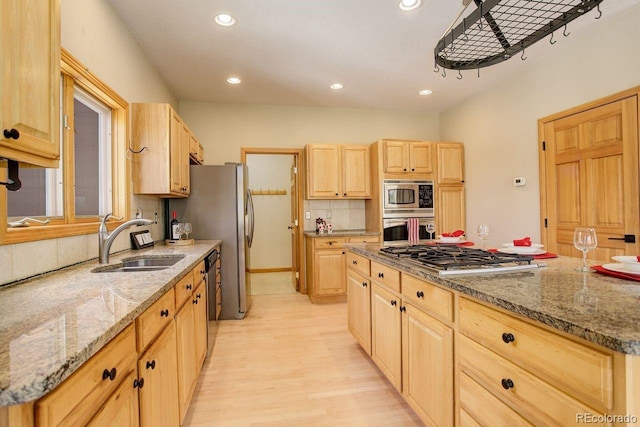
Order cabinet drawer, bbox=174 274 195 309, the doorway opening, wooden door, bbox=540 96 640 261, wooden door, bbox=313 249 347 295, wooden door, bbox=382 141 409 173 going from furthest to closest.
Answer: the doorway opening < wooden door, bbox=382 141 409 173 < wooden door, bbox=313 249 347 295 < wooden door, bbox=540 96 640 261 < cabinet drawer, bbox=174 274 195 309

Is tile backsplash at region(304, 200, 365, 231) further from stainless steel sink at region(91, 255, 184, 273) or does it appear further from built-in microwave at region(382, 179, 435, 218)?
stainless steel sink at region(91, 255, 184, 273)

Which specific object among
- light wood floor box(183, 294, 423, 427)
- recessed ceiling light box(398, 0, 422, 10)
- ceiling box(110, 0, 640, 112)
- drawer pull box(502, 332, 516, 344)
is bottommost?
light wood floor box(183, 294, 423, 427)

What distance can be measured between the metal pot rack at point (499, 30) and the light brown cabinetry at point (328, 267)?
272cm

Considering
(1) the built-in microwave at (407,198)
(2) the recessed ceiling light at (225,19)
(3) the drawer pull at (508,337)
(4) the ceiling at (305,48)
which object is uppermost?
(4) the ceiling at (305,48)

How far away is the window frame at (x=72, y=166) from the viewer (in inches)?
55.8

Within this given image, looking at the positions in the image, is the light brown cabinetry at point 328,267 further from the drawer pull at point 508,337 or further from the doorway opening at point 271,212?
the drawer pull at point 508,337

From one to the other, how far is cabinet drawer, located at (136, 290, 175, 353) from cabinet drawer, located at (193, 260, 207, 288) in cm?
51

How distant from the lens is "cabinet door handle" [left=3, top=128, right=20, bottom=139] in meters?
0.92

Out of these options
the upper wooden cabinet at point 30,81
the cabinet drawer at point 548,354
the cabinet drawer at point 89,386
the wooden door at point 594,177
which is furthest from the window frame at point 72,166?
the wooden door at point 594,177

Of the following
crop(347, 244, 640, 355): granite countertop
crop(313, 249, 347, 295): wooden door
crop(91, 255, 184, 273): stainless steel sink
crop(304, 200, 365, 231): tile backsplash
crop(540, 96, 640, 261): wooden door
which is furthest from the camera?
crop(304, 200, 365, 231): tile backsplash

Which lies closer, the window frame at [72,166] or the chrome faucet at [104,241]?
the window frame at [72,166]

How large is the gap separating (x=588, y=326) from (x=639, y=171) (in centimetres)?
258

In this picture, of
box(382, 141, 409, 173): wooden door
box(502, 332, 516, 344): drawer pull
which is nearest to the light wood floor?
box(502, 332, 516, 344): drawer pull

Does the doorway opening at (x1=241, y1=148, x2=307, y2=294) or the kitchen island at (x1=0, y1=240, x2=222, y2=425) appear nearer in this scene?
the kitchen island at (x1=0, y1=240, x2=222, y2=425)
